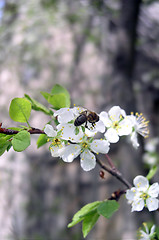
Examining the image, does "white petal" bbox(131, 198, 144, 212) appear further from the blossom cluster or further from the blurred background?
the blurred background

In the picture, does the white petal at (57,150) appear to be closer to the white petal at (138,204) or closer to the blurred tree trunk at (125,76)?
the white petal at (138,204)

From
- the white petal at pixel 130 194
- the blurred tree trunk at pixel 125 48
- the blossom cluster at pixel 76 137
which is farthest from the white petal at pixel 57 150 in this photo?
the blurred tree trunk at pixel 125 48

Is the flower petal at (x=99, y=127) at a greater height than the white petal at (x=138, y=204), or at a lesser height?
greater

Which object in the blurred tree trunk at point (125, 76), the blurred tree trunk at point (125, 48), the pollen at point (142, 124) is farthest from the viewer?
the blurred tree trunk at point (125, 48)

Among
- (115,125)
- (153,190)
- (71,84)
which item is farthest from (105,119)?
(71,84)

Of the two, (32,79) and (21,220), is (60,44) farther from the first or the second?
(21,220)

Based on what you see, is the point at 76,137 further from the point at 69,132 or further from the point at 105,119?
the point at 105,119

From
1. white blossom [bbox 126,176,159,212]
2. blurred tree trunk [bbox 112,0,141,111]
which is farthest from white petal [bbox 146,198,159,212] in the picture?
blurred tree trunk [bbox 112,0,141,111]

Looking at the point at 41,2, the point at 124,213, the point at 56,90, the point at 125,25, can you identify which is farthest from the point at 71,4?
the point at 56,90
